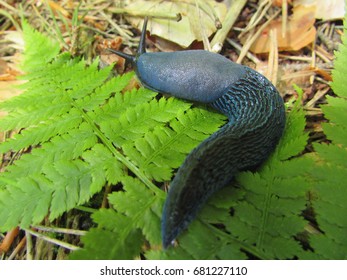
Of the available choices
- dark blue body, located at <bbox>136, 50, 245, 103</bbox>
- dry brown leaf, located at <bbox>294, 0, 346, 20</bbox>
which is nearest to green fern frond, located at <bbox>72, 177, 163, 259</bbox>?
dark blue body, located at <bbox>136, 50, 245, 103</bbox>

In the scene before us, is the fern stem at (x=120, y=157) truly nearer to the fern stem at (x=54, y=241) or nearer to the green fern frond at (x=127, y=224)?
the green fern frond at (x=127, y=224)

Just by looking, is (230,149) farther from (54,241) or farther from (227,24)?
(227,24)

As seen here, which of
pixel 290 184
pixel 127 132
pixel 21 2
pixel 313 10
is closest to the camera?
pixel 290 184
